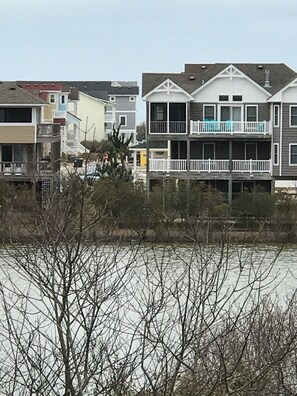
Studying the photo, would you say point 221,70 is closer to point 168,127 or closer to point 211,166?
point 168,127

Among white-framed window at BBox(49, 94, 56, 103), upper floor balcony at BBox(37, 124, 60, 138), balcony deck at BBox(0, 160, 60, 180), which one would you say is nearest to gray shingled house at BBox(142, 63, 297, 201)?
balcony deck at BBox(0, 160, 60, 180)

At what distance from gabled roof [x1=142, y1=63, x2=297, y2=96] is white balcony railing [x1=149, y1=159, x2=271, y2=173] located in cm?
349

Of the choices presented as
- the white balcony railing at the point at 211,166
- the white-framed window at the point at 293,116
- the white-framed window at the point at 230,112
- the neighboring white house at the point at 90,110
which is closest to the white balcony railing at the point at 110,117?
the neighboring white house at the point at 90,110

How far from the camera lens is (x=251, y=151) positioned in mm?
51812

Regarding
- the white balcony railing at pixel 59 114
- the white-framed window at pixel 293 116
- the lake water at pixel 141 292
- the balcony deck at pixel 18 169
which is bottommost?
the lake water at pixel 141 292

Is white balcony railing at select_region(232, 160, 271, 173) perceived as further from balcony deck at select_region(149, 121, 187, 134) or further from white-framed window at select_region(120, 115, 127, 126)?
white-framed window at select_region(120, 115, 127, 126)

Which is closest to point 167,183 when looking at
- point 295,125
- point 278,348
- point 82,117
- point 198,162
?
→ point 198,162

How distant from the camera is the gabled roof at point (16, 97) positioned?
53406 millimetres

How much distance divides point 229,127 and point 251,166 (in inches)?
80.8

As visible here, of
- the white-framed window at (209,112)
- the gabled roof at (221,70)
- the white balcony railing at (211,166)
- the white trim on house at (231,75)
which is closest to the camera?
the white balcony railing at (211,166)

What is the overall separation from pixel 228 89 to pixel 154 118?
12.1 ft

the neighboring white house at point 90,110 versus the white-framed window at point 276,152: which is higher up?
the neighboring white house at point 90,110

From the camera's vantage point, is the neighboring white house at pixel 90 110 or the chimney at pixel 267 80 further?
the neighboring white house at pixel 90 110

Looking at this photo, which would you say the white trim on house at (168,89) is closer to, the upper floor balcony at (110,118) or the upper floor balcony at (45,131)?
the upper floor balcony at (45,131)
